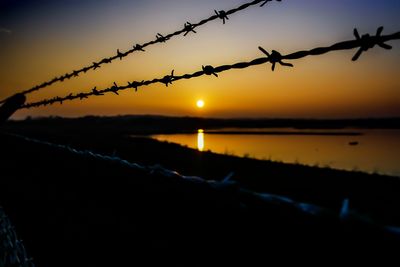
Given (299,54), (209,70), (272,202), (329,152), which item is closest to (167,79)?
(209,70)

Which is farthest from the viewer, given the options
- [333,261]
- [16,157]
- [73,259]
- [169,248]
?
[16,157]

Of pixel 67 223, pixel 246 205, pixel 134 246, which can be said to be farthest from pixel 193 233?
pixel 67 223

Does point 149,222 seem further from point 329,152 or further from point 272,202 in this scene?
point 329,152

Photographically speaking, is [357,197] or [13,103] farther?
[357,197]

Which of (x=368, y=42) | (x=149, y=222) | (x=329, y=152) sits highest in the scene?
(x=368, y=42)

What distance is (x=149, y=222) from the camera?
1355mm

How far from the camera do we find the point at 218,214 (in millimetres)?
940

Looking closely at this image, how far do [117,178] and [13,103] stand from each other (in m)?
3.42

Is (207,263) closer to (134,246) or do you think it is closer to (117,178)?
(117,178)

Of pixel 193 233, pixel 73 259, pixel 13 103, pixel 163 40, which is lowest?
pixel 73 259

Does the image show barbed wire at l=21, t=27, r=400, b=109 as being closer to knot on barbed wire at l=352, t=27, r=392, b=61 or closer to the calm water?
knot on barbed wire at l=352, t=27, r=392, b=61

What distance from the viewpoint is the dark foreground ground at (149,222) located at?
0.70 metres

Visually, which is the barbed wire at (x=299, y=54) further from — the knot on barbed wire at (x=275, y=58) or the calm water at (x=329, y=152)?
the calm water at (x=329, y=152)

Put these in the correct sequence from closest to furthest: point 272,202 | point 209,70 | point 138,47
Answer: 1. point 272,202
2. point 209,70
3. point 138,47
